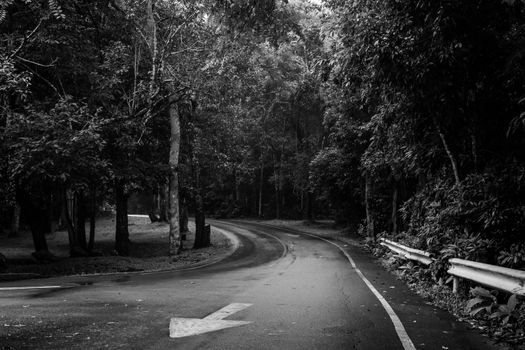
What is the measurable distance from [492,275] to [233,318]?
3874mm

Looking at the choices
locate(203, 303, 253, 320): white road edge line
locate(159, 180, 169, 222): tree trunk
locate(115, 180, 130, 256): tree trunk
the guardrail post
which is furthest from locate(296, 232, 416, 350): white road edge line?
locate(159, 180, 169, 222): tree trunk

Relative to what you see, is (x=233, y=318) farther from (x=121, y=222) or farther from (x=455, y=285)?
(x=121, y=222)

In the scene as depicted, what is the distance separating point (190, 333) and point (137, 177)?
47.2 ft

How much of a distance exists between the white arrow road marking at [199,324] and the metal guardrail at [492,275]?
3.52 m

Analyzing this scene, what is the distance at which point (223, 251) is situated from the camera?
24.9m

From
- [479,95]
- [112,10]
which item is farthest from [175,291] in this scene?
[112,10]

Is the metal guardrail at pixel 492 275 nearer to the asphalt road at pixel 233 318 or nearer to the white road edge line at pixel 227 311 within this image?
the asphalt road at pixel 233 318

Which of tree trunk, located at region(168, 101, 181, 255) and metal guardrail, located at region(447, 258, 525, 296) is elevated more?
tree trunk, located at region(168, 101, 181, 255)

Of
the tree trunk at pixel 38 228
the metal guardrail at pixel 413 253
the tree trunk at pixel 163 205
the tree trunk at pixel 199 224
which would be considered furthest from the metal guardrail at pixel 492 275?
the tree trunk at pixel 163 205

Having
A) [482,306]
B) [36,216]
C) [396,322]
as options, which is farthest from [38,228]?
[482,306]

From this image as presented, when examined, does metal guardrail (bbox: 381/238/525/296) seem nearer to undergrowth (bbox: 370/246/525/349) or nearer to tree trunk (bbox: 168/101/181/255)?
undergrowth (bbox: 370/246/525/349)

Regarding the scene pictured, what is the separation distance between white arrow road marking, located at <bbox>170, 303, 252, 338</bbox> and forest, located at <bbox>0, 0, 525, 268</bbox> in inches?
192

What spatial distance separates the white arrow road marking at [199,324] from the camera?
5.48m

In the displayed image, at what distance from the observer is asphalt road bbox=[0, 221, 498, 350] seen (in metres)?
5.08
